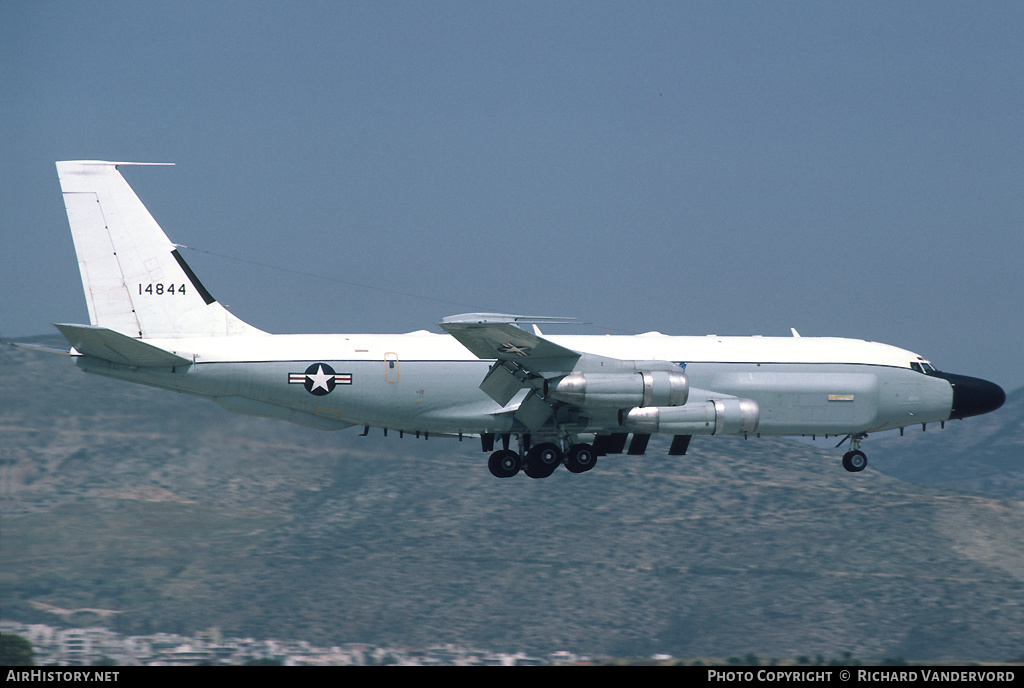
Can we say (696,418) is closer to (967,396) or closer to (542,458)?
(542,458)

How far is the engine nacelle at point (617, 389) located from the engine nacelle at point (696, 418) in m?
1.69

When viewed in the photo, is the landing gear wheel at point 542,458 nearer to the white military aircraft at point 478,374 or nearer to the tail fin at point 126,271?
the white military aircraft at point 478,374

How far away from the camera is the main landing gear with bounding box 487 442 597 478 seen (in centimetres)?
3978

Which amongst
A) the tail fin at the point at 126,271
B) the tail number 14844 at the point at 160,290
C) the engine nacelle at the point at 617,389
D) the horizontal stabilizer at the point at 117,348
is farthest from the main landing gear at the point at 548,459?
the tail number 14844 at the point at 160,290

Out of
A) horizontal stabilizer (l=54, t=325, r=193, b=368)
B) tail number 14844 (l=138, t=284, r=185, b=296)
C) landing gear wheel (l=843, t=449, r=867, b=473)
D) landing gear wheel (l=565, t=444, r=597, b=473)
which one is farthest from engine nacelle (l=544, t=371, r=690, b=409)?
tail number 14844 (l=138, t=284, r=185, b=296)

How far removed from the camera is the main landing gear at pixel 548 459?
39.8 metres

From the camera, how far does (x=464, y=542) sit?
14475cm

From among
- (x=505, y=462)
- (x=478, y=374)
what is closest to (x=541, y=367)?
(x=478, y=374)

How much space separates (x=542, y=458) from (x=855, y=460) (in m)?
12.9

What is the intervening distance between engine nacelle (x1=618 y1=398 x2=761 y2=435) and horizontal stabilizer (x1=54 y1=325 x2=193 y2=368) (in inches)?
622

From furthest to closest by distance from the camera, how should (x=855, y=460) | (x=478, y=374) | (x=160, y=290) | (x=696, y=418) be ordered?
(x=855, y=460)
(x=160, y=290)
(x=478, y=374)
(x=696, y=418)

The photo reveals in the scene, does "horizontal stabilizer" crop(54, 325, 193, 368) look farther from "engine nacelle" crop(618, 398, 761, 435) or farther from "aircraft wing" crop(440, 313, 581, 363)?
"engine nacelle" crop(618, 398, 761, 435)
